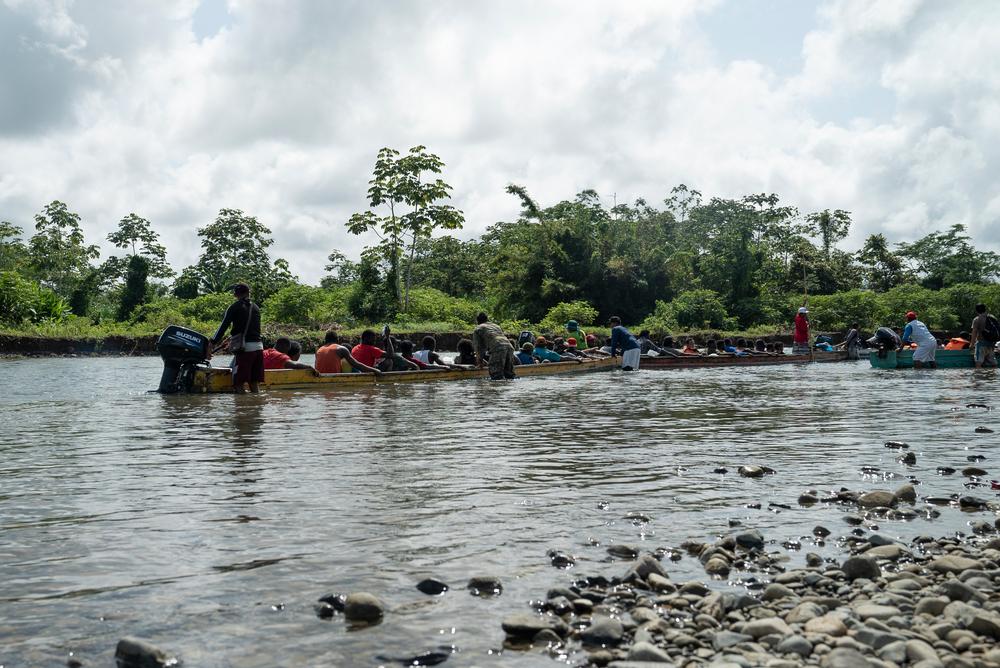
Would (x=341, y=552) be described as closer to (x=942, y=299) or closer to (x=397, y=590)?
(x=397, y=590)

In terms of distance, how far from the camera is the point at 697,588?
4188 mm

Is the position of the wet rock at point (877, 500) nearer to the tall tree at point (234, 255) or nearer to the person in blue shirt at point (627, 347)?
the person in blue shirt at point (627, 347)

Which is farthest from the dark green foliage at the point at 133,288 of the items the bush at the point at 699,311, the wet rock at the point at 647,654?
the wet rock at the point at 647,654

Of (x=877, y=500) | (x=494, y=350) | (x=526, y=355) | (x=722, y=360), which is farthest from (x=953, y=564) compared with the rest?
(x=722, y=360)

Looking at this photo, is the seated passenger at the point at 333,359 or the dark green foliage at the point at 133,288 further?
the dark green foliage at the point at 133,288

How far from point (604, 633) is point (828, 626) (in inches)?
36.8

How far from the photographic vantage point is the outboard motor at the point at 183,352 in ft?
52.3

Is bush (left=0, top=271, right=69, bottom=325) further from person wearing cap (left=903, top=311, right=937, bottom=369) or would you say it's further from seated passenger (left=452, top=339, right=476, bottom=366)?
person wearing cap (left=903, top=311, right=937, bottom=369)

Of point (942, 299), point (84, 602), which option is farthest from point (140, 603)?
point (942, 299)

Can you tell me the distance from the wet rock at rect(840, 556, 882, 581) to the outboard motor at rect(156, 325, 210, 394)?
13.7m

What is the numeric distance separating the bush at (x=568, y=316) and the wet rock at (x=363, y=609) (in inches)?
1711

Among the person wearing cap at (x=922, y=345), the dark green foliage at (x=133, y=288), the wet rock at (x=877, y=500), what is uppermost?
the dark green foliage at (x=133, y=288)

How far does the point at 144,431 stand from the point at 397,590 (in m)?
7.73

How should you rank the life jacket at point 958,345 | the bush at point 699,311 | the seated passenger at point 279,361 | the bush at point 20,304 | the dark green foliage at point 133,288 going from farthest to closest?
1. the dark green foliage at point 133,288
2. the bush at point 699,311
3. the bush at point 20,304
4. the life jacket at point 958,345
5. the seated passenger at point 279,361
